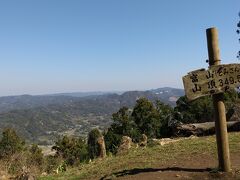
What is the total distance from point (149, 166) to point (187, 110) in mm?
45889

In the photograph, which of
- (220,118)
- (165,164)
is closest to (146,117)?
(165,164)

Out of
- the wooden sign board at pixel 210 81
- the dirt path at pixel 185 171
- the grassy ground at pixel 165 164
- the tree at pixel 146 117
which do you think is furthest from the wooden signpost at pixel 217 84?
the tree at pixel 146 117

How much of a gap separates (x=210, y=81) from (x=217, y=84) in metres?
0.16

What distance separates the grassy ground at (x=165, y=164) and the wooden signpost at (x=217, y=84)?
1.90 ft

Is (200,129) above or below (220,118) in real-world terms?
below

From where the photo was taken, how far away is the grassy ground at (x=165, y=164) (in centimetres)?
850

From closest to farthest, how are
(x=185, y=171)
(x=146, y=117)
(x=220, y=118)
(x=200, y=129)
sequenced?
1. (x=220, y=118)
2. (x=185, y=171)
3. (x=200, y=129)
4. (x=146, y=117)

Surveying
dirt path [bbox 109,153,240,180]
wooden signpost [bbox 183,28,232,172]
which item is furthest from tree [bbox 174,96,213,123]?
wooden signpost [bbox 183,28,232,172]

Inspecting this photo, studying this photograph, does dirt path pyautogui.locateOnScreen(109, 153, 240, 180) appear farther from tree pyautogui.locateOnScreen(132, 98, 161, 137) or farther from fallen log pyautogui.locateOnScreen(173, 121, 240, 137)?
tree pyautogui.locateOnScreen(132, 98, 161, 137)

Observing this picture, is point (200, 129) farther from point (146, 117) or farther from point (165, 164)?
point (146, 117)

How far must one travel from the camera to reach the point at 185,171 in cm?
857

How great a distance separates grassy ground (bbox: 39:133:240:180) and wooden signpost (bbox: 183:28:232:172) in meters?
0.58

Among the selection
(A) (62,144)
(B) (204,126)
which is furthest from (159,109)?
(B) (204,126)

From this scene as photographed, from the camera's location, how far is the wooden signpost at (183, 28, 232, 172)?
8023 millimetres
